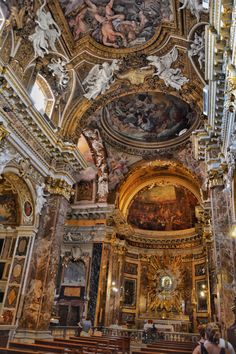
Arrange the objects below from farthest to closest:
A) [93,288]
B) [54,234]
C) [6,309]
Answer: [93,288] < [54,234] < [6,309]

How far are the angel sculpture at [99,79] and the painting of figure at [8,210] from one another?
18.1 feet

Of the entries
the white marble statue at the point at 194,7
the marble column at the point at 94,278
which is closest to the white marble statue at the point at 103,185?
the marble column at the point at 94,278

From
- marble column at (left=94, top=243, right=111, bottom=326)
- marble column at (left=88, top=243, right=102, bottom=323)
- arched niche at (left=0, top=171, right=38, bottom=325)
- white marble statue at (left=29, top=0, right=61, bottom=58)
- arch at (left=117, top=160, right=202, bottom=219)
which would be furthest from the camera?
arch at (left=117, top=160, right=202, bottom=219)

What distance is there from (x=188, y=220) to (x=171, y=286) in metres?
5.29

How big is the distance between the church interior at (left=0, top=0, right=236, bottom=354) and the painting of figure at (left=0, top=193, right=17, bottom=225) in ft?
0.14

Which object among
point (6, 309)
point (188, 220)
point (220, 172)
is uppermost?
point (188, 220)

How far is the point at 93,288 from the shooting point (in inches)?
722

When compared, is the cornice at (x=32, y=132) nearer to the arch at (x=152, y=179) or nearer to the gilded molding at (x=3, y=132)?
the gilded molding at (x=3, y=132)

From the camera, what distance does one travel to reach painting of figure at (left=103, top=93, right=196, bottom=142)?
62.0 feet

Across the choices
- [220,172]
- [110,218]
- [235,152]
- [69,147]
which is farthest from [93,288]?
[235,152]

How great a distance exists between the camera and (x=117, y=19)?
12.0m

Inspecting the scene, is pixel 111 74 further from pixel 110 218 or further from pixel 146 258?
pixel 146 258

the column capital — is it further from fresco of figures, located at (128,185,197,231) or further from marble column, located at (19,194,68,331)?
fresco of figures, located at (128,185,197,231)

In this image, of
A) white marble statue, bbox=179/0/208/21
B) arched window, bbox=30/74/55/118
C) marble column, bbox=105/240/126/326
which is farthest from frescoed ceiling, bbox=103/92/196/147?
white marble statue, bbox=179/0/208/21
